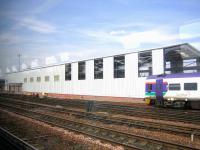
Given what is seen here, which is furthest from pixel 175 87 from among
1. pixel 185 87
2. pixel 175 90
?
pixel 185 87

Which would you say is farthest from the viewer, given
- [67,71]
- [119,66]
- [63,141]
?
[67,71]

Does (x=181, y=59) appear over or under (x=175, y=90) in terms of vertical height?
over

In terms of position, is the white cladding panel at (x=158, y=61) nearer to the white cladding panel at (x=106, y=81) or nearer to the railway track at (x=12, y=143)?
the white cladding panel at (x=106, y=81)

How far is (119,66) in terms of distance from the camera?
35.5 metres

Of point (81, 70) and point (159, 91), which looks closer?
point (159, 91)

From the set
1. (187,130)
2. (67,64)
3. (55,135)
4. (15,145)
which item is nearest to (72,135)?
(55,135)

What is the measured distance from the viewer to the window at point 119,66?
3484cm

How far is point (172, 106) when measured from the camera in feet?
79.0

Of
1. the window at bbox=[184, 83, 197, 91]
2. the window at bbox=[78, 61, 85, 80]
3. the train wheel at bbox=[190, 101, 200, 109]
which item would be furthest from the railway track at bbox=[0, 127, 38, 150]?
the window at bbox=[78, 61, 85, 80]

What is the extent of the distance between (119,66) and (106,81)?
3.30 meters

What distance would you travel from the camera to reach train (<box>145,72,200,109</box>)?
22.1 m

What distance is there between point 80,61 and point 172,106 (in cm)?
2294

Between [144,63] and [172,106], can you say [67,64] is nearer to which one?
[144,63]

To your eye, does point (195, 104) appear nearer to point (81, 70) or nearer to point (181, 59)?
point (181, 59)
